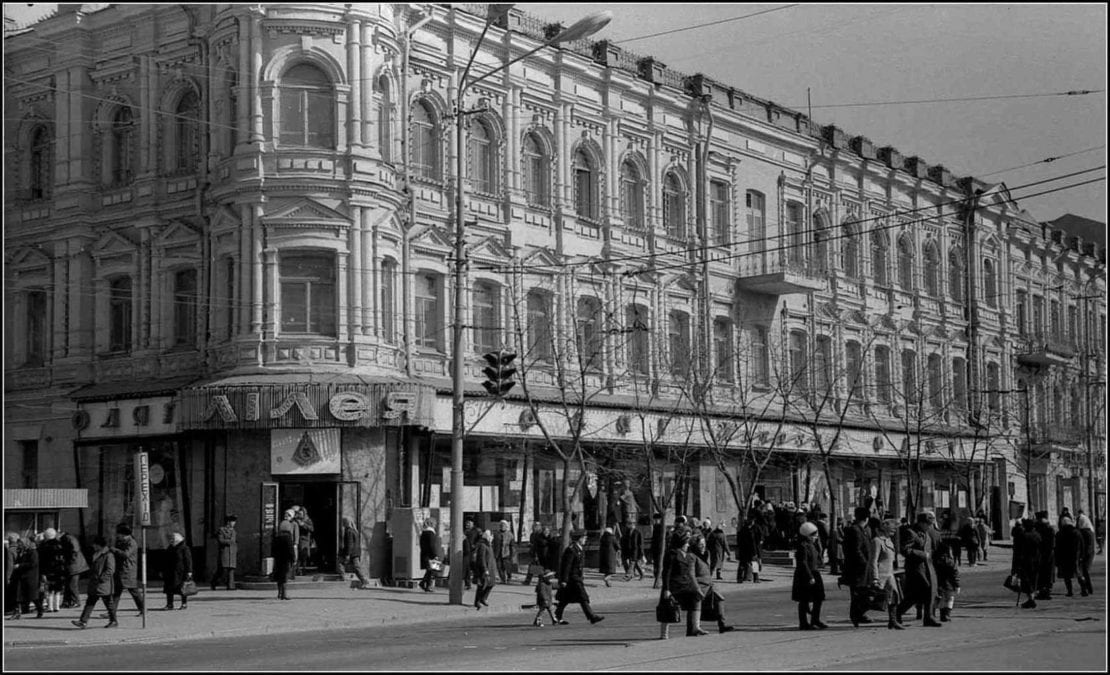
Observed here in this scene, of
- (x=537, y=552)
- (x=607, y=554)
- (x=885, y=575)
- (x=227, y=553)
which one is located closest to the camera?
(x=885, y=575)

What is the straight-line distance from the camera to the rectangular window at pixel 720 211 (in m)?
46.4

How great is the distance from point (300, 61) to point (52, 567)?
1292 centimetres

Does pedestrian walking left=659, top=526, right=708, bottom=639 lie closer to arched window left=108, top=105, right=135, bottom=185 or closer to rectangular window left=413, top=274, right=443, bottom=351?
rectangular window left=413, top=274, right=443, bottom=351

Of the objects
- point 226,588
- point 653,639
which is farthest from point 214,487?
point 653,639

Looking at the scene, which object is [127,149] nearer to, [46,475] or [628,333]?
[46,475]

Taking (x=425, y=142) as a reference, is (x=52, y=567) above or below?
below

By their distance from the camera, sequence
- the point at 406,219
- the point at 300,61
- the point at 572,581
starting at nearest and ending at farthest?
the point at 572,581 < the point at 300,61 < the point at 406,219

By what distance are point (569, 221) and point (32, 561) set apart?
1919cm

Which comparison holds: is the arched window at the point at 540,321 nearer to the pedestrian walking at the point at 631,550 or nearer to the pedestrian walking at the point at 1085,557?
the pedestrian walking at the point at 631,550

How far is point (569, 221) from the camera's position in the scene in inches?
1607

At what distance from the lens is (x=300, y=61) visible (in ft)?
112

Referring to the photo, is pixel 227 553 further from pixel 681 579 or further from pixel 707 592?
pixel 681 579

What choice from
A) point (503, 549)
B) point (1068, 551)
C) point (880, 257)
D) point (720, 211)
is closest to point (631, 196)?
point (720, 211)

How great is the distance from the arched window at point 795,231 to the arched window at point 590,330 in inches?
384
